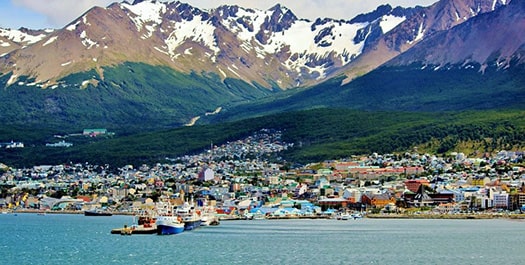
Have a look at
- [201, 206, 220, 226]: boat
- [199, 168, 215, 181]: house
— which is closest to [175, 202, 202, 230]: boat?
[201, 206, 220, 226]: boat

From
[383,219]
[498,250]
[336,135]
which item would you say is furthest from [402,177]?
[498,250]

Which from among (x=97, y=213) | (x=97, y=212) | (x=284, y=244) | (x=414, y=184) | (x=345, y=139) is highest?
(x=345, y=139)

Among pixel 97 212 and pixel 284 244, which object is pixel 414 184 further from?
pixel 284 244

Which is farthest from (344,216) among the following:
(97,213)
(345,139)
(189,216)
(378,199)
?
(345,139)

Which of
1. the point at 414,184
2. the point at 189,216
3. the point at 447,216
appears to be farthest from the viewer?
the point at 414,184

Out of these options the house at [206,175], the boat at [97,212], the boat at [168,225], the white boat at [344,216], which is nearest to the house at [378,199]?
the white boat at [344,216]

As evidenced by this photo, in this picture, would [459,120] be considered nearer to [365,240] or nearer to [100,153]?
[100,153]

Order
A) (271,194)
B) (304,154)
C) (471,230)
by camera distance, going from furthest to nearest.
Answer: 1. (304,154)
2. (271,194)
3. (471,230)

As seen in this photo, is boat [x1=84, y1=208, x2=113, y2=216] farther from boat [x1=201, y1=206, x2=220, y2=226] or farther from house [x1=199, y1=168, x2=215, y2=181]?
house [x1=199, y1=168, x2=215, y2=181]
